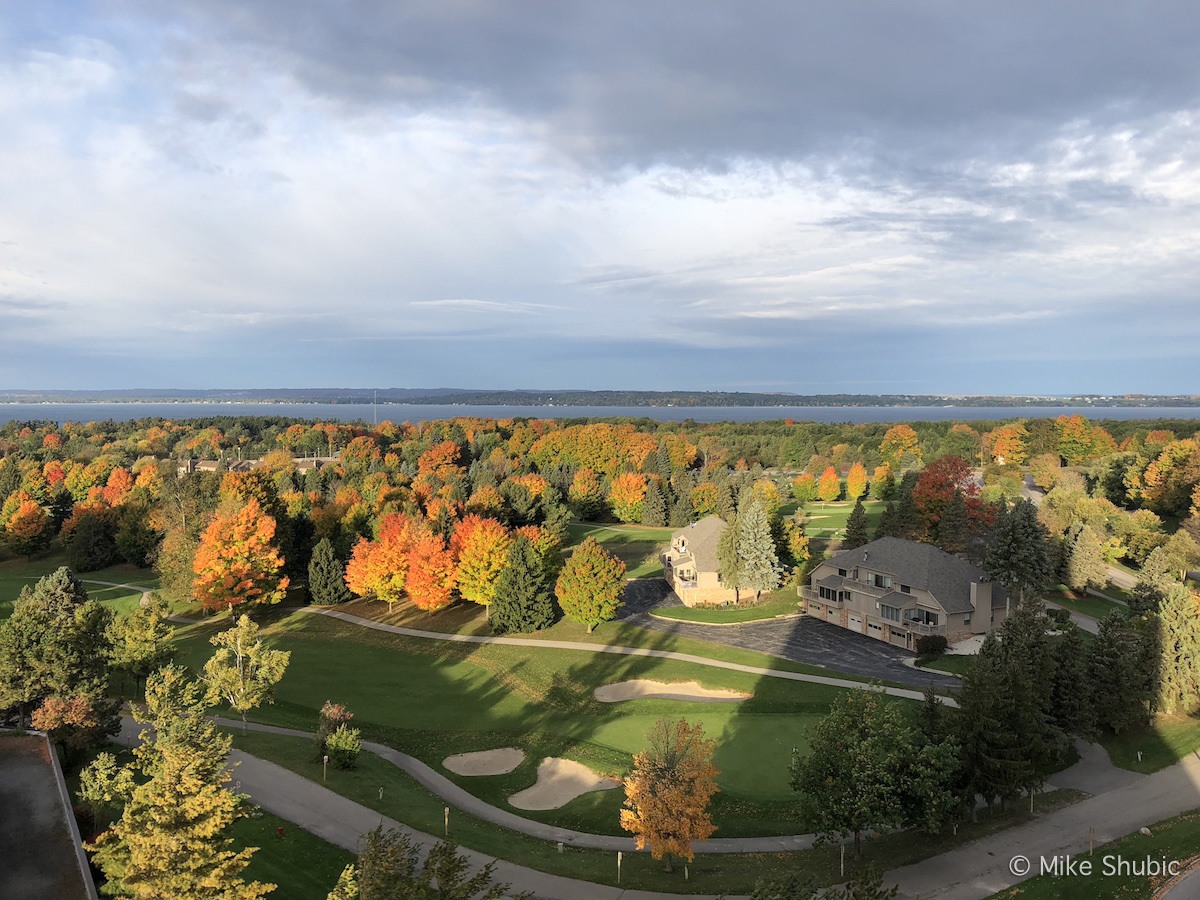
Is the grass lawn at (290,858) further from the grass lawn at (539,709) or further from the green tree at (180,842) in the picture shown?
the grass lawn at (539,709)

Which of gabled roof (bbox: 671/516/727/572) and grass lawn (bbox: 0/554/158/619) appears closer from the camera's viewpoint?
grass lawn (bbox: 0/554/158/619)

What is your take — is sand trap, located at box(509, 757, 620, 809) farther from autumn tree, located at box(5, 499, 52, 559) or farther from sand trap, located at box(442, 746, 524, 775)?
autumn tree, located at box(5, 499, 52, 559)

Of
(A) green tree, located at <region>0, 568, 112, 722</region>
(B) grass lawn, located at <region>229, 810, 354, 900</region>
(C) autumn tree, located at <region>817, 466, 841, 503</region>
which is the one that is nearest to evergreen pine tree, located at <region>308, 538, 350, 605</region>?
(A) green tree, located at <region>0, 568, 112, 722</region>

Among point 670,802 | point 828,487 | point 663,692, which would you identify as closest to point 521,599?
point 663,692

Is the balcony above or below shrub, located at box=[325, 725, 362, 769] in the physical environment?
below

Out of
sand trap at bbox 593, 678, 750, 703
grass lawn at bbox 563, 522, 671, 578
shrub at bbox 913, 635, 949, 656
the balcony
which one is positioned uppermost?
the balcony

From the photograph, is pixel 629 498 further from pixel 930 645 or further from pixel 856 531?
pixel 930 645
